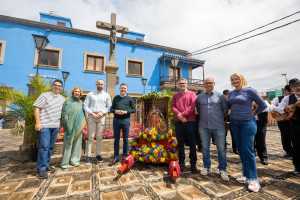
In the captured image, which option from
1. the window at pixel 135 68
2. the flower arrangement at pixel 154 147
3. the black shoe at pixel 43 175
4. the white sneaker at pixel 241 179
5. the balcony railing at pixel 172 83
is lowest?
the white sneaker at pixel 241 179

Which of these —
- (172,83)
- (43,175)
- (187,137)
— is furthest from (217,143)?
(172,83)

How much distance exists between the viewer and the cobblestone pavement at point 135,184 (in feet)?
8.00

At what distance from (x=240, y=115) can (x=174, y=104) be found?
126 centimetres

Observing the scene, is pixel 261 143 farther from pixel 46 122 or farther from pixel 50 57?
pixel 50 57

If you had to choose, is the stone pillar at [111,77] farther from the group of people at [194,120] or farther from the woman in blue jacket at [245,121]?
the woman in blue jacket at [245,121]

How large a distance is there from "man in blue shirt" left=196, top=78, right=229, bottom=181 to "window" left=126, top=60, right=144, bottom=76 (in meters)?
13.1

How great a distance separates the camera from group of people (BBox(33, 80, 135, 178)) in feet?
10.6

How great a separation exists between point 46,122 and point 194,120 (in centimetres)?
300

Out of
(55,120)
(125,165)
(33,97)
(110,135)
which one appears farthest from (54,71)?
(125,165)

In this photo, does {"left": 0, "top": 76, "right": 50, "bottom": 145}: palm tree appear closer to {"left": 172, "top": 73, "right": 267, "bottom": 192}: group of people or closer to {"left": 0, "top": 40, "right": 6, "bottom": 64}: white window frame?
{"left": 172, "top": 73, "right": 267, "bottom": 192}: group of people

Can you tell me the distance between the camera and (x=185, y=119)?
3.21 m

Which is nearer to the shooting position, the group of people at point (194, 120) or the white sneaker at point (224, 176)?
the group of people at point (194, 120)

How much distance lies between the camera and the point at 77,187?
8.84 ft

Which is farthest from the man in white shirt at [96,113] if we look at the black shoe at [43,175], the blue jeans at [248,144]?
the blue jeans at [248,144]
